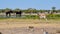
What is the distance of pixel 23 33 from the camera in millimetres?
20328

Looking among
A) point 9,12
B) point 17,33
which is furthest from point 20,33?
point 9,12

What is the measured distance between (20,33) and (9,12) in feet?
84.9

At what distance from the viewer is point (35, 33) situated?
2033cm

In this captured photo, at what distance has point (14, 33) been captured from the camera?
20.3m

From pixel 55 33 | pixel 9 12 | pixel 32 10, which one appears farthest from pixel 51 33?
pixel 32 10

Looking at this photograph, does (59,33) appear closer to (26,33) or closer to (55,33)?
(55,33)

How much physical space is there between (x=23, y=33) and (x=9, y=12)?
1023 inches

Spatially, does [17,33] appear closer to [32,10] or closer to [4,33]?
[4,33]

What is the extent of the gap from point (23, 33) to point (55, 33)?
7.71 feet

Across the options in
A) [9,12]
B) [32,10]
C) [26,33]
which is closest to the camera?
[26,33]

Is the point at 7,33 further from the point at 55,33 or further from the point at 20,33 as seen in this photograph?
the point at 55,33

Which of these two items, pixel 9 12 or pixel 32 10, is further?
pixel 32 10

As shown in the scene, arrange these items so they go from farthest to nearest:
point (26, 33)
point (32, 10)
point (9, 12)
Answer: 1. point (32, 10)
2. point (9, 12)
3. point (26, 33)

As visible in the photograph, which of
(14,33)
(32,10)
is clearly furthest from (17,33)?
(32,10)
